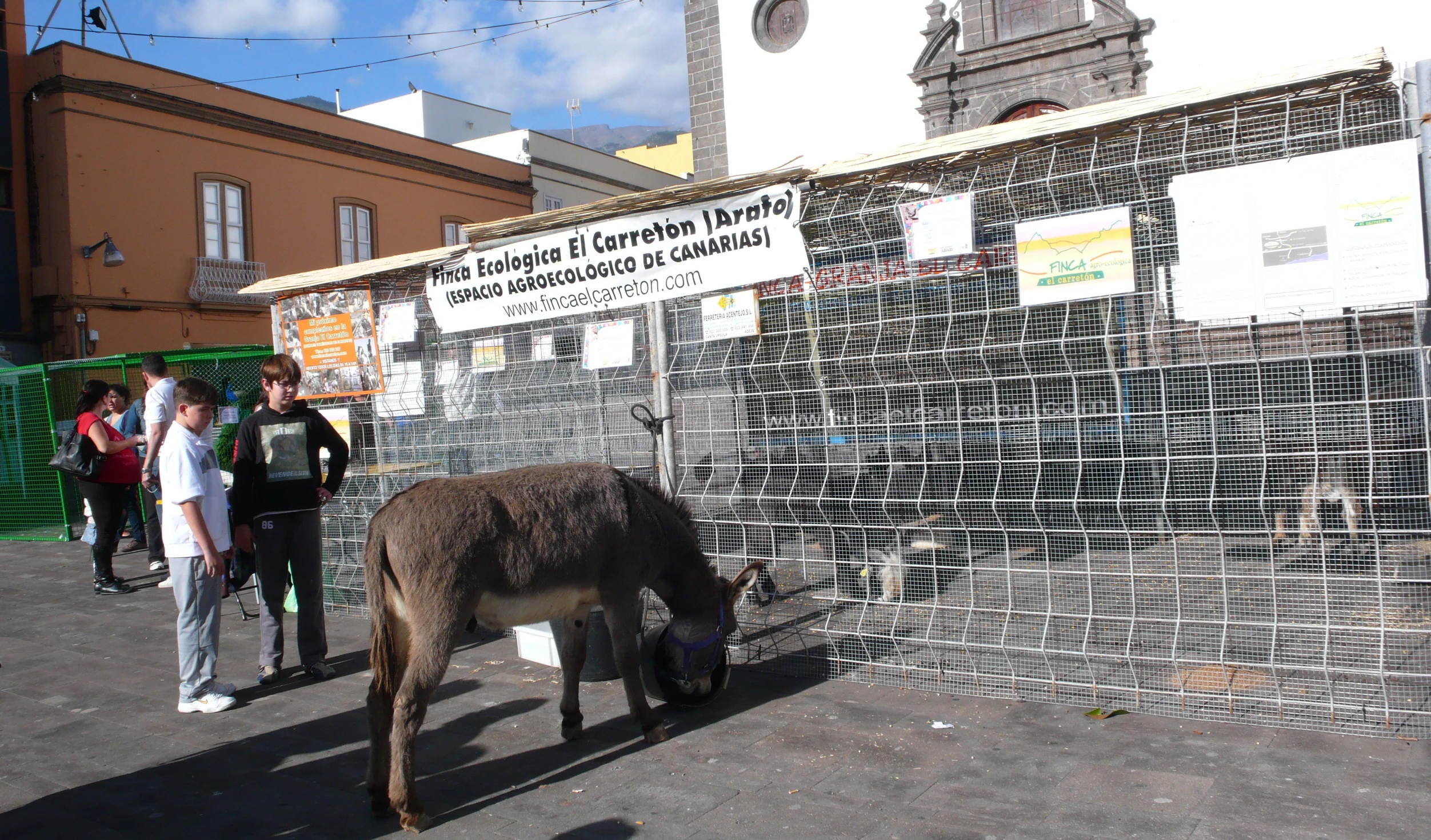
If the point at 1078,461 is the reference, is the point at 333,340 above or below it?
above

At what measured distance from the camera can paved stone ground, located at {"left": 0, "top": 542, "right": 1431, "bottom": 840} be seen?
3.61m

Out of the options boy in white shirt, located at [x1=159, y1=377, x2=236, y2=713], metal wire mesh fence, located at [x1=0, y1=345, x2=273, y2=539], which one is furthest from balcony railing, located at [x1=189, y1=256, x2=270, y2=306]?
boy in white shirt, located at [x1=159, y1=377, x2=236, y2=713]

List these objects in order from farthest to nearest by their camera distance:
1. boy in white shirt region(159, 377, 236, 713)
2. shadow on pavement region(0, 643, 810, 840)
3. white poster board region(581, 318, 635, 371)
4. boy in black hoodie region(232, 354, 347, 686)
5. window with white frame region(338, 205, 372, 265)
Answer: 1. window with white frame region(338, 205, 372, 265)
2. white poster board region(581, 318, 635, 371)
3. boy in black hoodie region(232, 354, 347, 686)
4. boy in white shirt region(159, 377, 236, 713)
5. shadow on pavement region(0, 643, 810, 840)

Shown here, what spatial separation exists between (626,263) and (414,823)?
343 centimetres

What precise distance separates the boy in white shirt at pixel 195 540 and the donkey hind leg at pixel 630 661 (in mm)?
2330

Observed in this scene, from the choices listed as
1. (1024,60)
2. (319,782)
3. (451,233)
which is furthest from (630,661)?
(451,233)

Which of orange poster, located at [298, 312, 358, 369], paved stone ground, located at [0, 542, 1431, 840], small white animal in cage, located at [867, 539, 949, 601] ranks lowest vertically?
paved stone ground, located at [0, 542, 1431, 840]

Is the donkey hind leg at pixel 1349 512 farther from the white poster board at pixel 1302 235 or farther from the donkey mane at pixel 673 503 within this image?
the donkey mane at pixel 673 503

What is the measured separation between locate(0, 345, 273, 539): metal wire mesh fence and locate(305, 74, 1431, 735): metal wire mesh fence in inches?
267

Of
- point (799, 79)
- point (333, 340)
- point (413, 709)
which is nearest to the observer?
point (413, 709)

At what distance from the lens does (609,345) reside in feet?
20.5

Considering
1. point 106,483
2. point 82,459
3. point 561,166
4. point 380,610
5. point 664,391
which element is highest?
point 561,166

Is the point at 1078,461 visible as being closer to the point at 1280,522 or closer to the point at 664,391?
the point at 1280,522

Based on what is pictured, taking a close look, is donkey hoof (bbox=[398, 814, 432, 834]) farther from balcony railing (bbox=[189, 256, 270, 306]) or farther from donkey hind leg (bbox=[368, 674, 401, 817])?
balcony railing (bbox=[189, 256, 270, 306])
